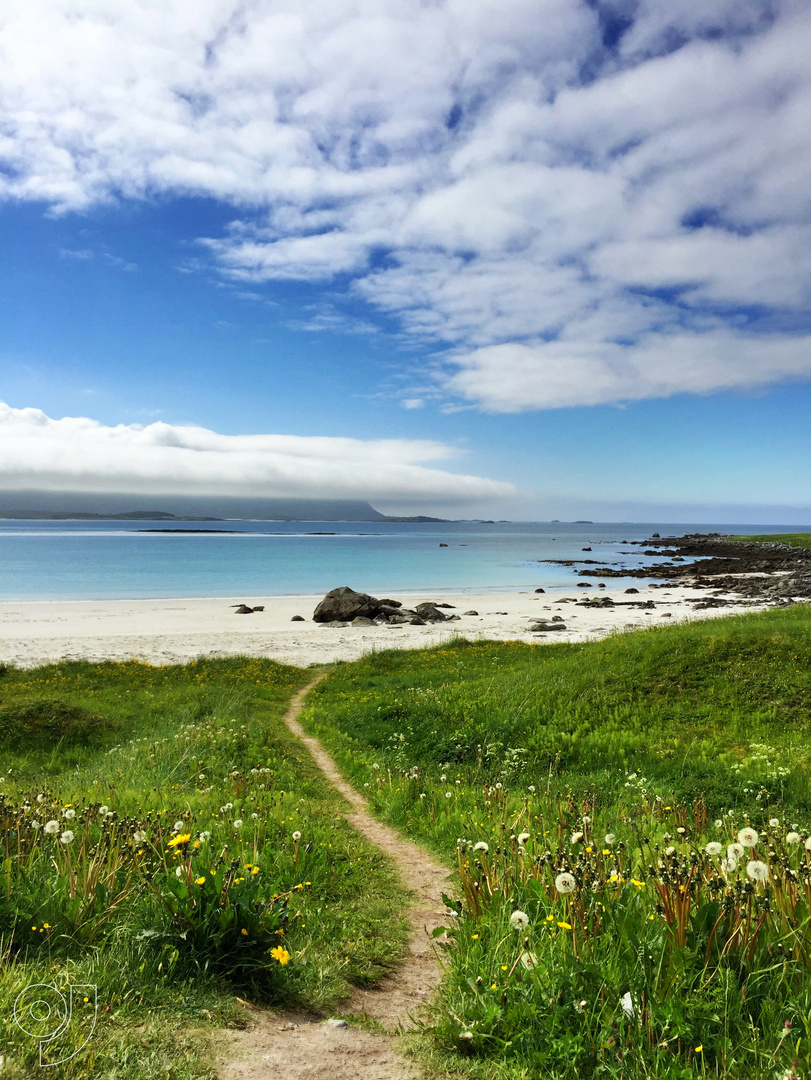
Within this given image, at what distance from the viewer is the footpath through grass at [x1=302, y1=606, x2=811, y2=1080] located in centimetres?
334

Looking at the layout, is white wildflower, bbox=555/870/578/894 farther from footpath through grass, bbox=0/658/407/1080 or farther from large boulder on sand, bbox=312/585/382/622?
large boulder on sand, bbox=312/585/382/622

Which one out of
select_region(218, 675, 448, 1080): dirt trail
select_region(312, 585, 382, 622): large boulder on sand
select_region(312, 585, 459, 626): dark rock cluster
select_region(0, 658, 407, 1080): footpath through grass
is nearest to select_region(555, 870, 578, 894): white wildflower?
select_region(218, 675, 448, 1080): dirt trail

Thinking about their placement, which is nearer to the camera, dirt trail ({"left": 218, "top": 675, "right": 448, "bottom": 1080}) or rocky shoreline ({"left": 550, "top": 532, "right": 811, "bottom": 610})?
dirt trail ({"left": 218, "top": 675, "right": 448, "bottom": 1080})

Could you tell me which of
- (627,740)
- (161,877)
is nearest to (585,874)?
(161,877)

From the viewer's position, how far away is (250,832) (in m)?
6.82

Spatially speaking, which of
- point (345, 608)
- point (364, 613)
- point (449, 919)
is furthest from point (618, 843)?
point (345, 608)

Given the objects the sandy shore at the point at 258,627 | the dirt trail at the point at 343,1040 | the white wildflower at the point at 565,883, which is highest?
the white wildflower at the point at 565,883

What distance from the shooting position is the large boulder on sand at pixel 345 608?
4500 cm

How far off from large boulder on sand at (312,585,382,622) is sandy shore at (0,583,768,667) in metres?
1.89

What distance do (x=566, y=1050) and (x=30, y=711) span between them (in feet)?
49.5

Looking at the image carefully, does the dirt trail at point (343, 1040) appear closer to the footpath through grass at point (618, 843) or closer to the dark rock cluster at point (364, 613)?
the footpath through grass at point (618, 843)

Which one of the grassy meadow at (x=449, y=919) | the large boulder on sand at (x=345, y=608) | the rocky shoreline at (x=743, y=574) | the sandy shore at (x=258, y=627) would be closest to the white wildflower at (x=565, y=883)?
the grassy meadow at (x=449, y=919)

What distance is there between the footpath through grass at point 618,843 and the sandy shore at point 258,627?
15.8 meters

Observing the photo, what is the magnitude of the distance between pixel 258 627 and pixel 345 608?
6627mm
